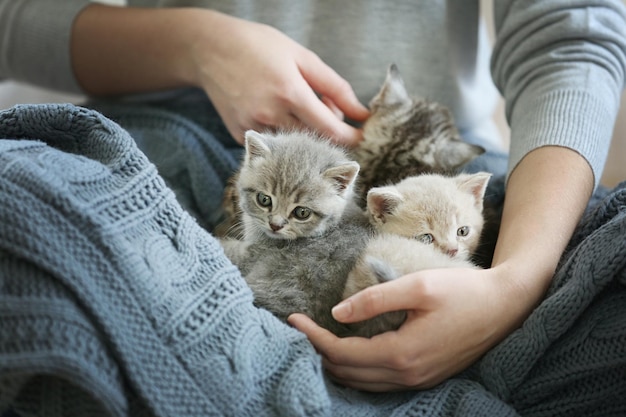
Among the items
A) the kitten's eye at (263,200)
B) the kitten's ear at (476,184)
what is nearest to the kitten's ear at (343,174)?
the kitten's eye at (263,200)

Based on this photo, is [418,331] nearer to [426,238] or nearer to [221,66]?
[426,238]

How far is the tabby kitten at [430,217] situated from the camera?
105cm

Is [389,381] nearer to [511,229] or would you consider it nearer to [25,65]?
[511,229]

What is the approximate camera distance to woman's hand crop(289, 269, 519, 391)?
2.86ft

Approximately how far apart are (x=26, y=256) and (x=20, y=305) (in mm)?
57

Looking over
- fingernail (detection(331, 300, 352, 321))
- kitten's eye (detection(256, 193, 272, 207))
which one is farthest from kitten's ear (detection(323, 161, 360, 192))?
fingernail (detection(331, 300, 352, 321))

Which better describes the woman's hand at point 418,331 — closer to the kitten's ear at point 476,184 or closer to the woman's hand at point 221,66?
the kitten's ear at point 476,184

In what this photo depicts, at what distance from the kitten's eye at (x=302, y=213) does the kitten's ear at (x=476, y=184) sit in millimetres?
314

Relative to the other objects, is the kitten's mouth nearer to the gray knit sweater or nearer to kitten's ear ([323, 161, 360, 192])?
kitten's ear ([323, 161, 360, 192])

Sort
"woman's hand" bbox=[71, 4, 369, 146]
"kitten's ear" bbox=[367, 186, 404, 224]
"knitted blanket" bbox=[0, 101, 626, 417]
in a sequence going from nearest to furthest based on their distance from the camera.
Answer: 1. "knitted blanket" bbox=[0, 101, 626, 417]
2. "kitten's ear" bbox=[367, 186, 404, 224]
3. "woman's hand" bbox=[71, 4, 369, 146]

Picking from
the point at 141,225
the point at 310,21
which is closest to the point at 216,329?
the point at 141,225

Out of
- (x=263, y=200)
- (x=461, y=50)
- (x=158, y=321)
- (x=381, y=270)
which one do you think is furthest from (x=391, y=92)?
(x=158, y=321)

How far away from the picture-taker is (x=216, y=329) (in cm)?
80

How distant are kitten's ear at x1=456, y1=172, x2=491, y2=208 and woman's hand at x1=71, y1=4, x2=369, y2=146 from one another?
0.96ft
